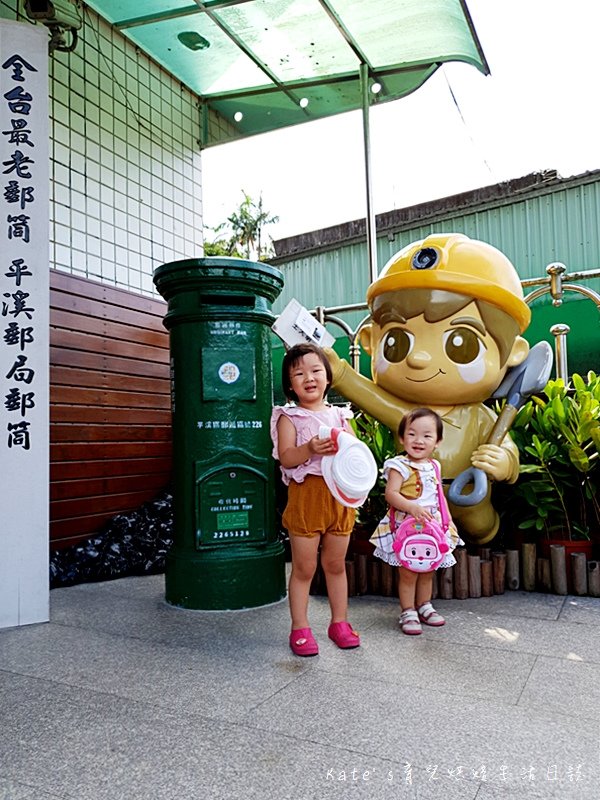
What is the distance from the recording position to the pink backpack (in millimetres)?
3348

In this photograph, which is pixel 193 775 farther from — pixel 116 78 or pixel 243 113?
pixel 243 113

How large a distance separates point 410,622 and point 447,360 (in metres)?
1.52

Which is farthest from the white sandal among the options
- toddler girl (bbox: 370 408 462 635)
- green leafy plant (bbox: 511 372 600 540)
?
green leafy plant (bbox: 511 372 600 540)

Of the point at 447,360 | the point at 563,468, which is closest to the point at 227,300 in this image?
the point at 447,360

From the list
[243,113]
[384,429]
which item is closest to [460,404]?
[384,429]

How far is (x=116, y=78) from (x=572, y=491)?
512 centimetres

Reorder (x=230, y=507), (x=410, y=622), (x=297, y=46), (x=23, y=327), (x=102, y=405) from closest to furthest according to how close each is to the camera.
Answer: (x=410, y=622), (x=23, y=327), (x=230, y=507), (x=102, y=405), (x=297, y=46)

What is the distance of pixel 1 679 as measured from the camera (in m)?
2.76

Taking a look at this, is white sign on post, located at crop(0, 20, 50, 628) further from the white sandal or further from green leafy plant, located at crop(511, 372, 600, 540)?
green leafy plant, located at crop(511, 372, 600, 540)

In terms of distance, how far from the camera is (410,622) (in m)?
3.35

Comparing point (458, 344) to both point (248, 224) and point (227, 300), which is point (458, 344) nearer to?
point (227, 300)

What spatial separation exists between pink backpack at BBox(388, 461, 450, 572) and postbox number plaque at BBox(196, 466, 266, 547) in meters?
0.95

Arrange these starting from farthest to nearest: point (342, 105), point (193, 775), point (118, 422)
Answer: point (342, 105) < point (118, 422) < point (193, 775)

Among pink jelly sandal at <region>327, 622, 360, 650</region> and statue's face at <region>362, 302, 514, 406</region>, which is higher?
statue's face at <region>362, 302, 514, 406</region>
